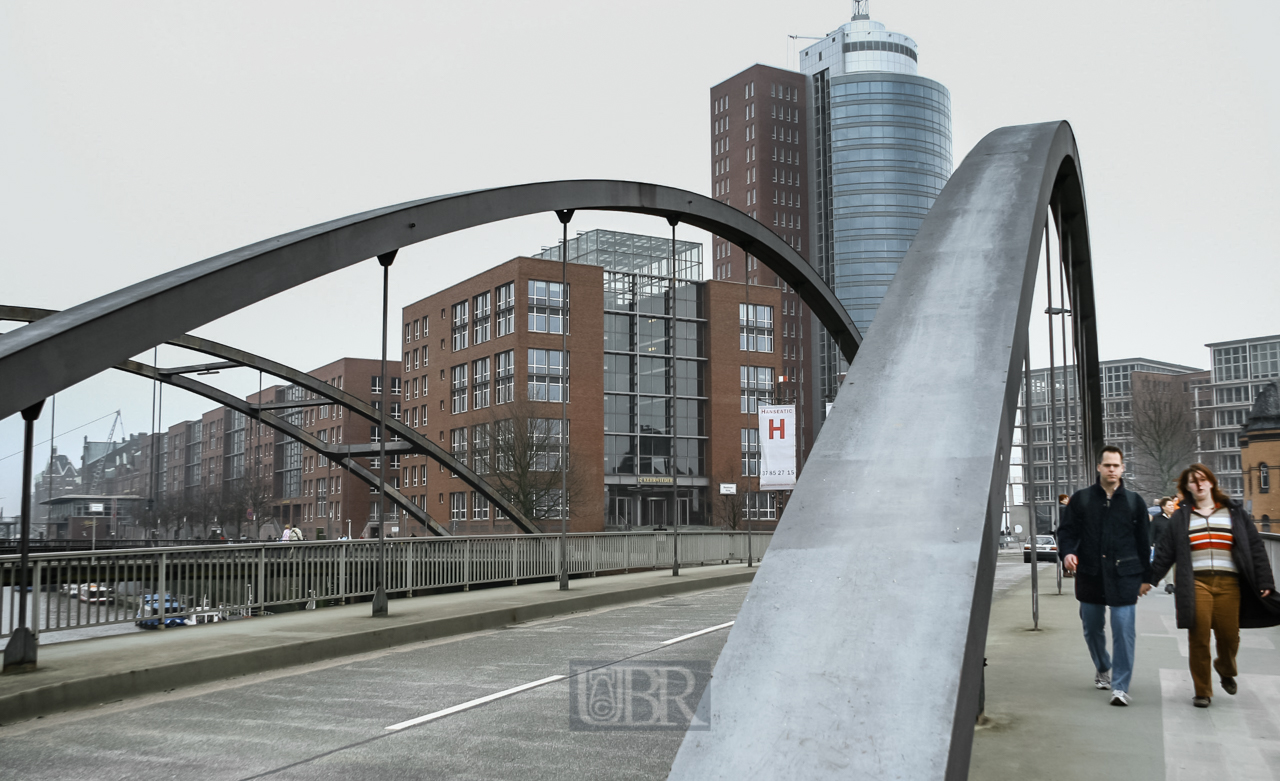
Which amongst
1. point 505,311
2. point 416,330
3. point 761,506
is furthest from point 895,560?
point 416,330

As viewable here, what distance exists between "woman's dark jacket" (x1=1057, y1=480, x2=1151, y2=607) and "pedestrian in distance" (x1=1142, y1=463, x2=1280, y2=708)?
135mm

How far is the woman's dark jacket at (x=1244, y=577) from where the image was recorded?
22.4 ft

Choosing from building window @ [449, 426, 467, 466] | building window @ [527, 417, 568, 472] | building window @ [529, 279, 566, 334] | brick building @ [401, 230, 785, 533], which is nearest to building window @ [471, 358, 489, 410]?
brick building @ [401, 230, 785, 533]

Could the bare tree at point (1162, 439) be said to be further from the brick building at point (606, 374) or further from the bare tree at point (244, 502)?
the bare tree at point (244, 502)

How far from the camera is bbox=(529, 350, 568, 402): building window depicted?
232ft

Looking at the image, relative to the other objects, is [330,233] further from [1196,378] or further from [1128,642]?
[1196,378]

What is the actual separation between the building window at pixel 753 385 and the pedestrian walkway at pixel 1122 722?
7287 cm

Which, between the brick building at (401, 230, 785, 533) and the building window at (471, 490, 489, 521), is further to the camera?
the building window at (471, 490, 489, 521)

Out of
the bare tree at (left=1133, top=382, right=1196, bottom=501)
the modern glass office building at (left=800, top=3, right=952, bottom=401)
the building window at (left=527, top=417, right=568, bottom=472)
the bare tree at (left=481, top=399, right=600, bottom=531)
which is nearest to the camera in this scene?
the bare tree at (left=1133, top=382, right=1196, bottom=501)

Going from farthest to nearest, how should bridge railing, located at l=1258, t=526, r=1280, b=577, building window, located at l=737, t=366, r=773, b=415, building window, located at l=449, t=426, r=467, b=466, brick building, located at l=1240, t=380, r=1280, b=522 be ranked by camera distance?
1. building window, located at l=737, t=366, r=773, b=415
2. building window, located at l=449, t=426, r=467, b=466
3. brick building, located at l=1240, t=380, r=1280, b=522
4. bridge railing, located at l=1258, t=526, r=1280, b=577

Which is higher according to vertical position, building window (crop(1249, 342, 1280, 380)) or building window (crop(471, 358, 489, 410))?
building window (crop(1249, 342, 1280, 380))

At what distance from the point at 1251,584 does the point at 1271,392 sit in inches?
1956

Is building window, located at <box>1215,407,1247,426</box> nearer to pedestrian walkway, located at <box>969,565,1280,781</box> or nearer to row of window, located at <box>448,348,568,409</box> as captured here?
row of window, located at <box>448,348,568,409</box>

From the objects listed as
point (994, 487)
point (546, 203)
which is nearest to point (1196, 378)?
point (546, 203)
